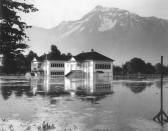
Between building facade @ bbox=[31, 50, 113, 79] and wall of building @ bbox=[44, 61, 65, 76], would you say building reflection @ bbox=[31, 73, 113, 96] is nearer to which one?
building facade @ bbox=[31, 50, 113, 79]

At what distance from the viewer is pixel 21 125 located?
359 inches

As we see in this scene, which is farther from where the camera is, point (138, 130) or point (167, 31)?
point (167, 31)

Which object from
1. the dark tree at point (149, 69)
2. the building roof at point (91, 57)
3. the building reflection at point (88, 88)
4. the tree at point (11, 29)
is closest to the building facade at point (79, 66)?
the building roof at point (91, 57)

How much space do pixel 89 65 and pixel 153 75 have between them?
40.8 feet

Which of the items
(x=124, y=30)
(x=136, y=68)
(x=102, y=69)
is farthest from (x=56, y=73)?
(x=124, y=30)

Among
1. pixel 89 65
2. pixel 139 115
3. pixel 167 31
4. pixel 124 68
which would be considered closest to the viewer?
pixel 139 115

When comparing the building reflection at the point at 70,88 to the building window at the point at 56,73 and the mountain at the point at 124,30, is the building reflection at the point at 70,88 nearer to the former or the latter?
the mountain at the point at 124,30

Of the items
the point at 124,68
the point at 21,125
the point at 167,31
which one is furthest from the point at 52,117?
the point at 124,68

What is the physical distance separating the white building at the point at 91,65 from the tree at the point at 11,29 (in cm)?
4201

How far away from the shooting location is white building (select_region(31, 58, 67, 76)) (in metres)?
60.9

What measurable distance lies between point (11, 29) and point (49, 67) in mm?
Answer: 49887

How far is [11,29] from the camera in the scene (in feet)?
36.8

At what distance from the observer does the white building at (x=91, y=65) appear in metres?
53.9

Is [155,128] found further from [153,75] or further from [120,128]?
[153,75]
